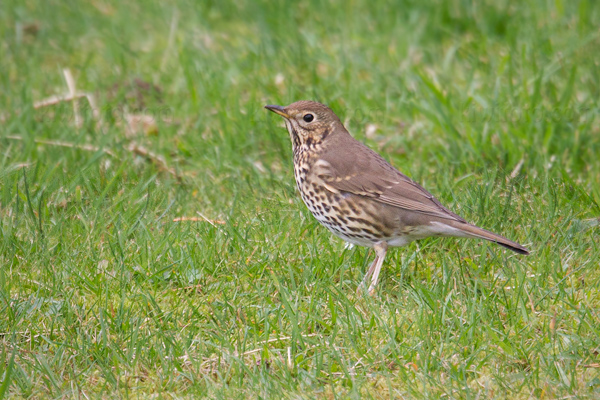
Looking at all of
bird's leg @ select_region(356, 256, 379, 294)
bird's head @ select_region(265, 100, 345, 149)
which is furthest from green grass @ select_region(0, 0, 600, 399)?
bird's head @ select_region(265, 100, 345, 149)

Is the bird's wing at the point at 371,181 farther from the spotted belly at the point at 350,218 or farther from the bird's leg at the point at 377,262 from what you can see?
the bird's leg at the point at 377,262

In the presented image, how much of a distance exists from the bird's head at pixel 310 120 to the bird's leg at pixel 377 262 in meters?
0.81

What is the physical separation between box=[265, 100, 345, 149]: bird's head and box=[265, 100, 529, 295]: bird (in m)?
0.08

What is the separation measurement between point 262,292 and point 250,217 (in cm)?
92

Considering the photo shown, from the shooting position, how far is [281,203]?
18.1 ft

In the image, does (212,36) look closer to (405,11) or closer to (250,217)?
(405,11)

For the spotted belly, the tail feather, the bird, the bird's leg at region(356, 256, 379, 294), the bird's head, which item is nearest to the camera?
the tail feather

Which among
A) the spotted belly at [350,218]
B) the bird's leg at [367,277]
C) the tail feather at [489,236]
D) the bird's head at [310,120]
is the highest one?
the bird's head at [310,120]

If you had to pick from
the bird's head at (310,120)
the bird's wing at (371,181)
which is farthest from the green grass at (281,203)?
the bird's head at (310,120)

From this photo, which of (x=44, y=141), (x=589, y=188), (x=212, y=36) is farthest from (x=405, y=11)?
(x=44, y=141)

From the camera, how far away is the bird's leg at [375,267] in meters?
4.49

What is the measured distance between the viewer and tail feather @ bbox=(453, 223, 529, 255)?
4.22 metres

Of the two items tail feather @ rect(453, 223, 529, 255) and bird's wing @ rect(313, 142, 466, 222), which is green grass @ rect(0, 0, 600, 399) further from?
bird's wing @ rect(313, 142, 466, 222)

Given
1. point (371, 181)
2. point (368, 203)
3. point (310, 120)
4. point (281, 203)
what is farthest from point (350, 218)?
point (281, 203)
